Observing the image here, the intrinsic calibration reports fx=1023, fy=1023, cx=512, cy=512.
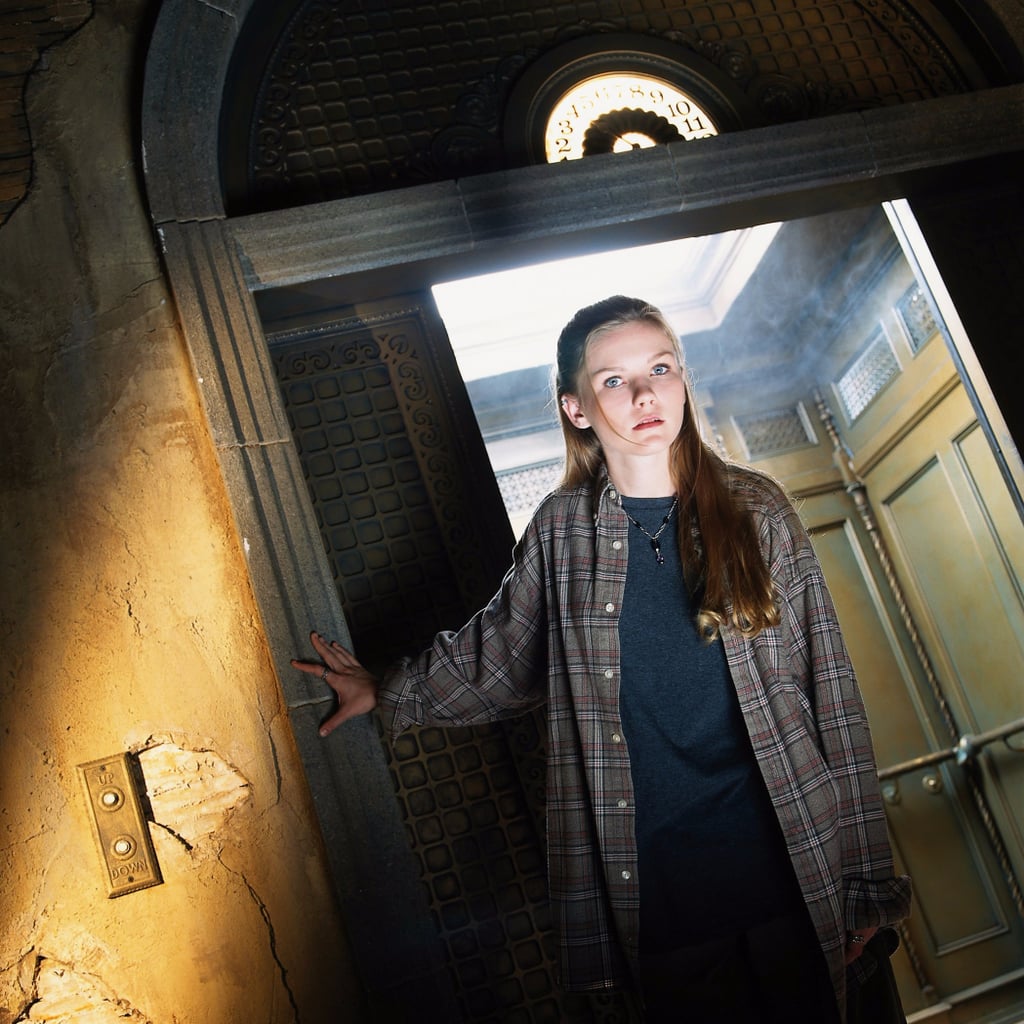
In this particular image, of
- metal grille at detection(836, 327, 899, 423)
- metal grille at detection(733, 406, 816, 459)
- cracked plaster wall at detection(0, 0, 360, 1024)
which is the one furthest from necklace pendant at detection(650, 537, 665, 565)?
metal grille at detection(733, 406, 816, 459)

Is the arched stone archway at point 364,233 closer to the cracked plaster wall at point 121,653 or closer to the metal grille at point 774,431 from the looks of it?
the cracked plaster wall at point 121,653

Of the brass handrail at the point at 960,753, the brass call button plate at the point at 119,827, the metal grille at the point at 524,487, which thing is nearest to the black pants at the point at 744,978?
the brass call button plate at the point at 119,827

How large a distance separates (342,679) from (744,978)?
1001mm

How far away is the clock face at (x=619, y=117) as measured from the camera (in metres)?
2.84

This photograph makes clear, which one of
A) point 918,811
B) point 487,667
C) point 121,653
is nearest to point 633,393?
point 487,667

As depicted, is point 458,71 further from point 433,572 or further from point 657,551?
point 657,551

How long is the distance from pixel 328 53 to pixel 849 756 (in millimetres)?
2251

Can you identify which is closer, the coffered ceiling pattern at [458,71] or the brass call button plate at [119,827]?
the brass call button plate at [119,827]

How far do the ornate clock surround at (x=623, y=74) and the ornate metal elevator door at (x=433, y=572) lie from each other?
0.57 m

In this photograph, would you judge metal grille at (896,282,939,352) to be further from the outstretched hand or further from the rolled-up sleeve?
the outstretched hand

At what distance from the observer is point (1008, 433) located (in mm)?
2809

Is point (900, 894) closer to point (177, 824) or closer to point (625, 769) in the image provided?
point (625, 769)

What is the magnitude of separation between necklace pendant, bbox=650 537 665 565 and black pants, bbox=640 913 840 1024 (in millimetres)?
683

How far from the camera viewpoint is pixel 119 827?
84.7 inches
